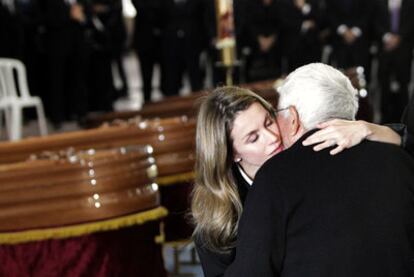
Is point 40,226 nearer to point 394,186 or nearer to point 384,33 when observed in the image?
point 394,186

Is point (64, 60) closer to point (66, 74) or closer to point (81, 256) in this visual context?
point (66, 74)

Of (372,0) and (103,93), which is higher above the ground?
(372,0)

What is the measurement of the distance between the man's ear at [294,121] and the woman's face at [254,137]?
17 cm

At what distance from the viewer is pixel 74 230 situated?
312 centimetres

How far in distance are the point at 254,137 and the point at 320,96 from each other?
1.07 ft

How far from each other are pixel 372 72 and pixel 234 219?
29.6 feet

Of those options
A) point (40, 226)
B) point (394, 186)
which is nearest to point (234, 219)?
point (394, 186)

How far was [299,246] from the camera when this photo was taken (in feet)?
6.37

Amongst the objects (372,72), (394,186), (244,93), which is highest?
(244,93)

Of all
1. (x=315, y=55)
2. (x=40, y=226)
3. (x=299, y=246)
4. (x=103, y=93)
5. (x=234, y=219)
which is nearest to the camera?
(x=299, y=246)

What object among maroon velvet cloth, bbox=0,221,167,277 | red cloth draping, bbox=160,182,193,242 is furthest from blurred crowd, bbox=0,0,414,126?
maroon velvet cloth, bbox=0,221,167,277

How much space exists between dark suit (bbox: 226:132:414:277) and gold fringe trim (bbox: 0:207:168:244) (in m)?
1.25

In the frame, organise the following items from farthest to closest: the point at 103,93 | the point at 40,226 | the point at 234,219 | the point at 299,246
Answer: the point at 103,93, the point at 40,226, the point at 234,219, the point at 299,246

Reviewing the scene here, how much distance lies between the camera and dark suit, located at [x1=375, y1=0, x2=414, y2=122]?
33.7 ft
